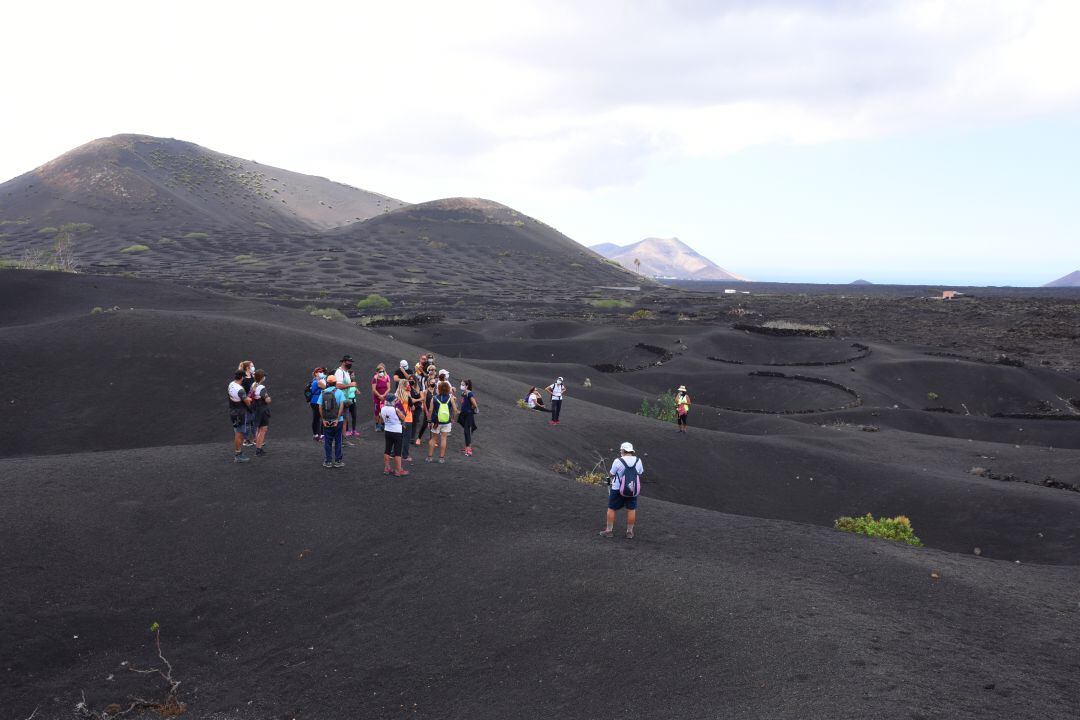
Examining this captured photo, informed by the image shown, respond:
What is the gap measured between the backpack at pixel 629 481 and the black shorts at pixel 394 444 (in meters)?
5.59

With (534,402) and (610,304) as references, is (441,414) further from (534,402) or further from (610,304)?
(610,304)

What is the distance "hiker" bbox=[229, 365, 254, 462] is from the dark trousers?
6.20 feet

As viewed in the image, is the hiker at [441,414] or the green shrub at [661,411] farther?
the green shrub at [661,411]

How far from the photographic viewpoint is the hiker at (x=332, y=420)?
15.2m

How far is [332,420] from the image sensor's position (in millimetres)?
15594

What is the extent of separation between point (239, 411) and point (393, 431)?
12.6 feet

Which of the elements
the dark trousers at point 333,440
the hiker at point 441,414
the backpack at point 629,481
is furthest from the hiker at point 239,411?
the backpack at point 629,481

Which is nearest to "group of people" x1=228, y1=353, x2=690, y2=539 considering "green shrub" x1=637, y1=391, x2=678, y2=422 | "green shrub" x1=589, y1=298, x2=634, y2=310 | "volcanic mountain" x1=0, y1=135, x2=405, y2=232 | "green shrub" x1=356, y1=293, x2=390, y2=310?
"green shrub" x1=637, y1=391, x2=678, y2=422

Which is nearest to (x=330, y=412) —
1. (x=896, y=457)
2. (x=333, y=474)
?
(x=333, y=474)

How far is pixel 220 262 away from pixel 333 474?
10675 cm

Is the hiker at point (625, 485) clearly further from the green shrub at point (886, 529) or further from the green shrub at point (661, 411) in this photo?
the green shrub at point (661, 411)

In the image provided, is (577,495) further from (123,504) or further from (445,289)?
(445,289)

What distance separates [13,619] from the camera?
10.9m

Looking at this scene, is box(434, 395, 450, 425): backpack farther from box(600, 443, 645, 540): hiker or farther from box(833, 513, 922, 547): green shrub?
box(833, 513, 922, 547): green shrub
